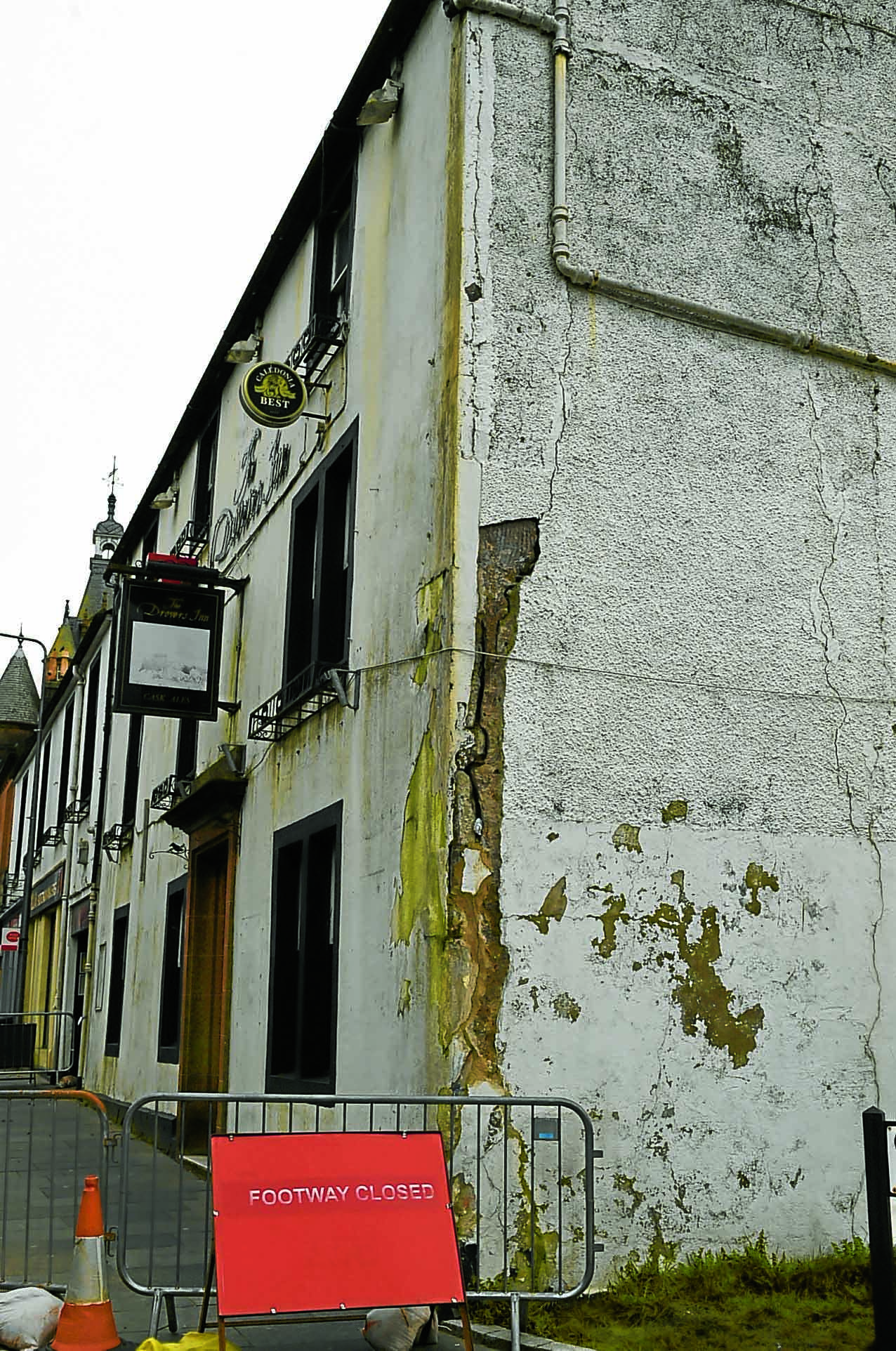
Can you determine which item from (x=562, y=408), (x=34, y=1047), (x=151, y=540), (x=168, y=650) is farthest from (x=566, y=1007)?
(x=34, y=1047)

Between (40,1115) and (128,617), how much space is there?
4.53 metres

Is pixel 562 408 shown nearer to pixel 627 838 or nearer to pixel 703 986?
pixel 627 838

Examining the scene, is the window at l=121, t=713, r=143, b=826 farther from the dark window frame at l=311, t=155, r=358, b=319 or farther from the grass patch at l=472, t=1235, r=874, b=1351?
the grass patch at l=472, t=1235, r=874, b=1351

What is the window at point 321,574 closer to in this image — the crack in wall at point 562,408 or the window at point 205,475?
the crack in wall at point 562,408

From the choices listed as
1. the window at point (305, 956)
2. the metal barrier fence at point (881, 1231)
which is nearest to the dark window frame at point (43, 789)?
the window at point (305, 956)

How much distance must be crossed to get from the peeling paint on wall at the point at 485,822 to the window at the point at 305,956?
2.02m

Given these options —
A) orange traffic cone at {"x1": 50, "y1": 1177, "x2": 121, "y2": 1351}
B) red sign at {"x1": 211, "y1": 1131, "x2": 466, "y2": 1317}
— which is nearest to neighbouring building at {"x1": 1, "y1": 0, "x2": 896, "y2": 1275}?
red sign at {"x1": 211, "y1": 1131, "x2": 466, "y2": 1317}

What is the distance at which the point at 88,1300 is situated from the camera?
21.1 feet

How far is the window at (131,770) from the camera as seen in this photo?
1922cm

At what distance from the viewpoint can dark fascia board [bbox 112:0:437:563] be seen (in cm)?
1015

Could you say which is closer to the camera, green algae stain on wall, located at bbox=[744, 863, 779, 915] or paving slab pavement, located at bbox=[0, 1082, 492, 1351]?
paving slab pavement, located at bbox=[0, 1082, 492, 1351]

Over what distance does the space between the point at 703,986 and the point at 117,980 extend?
43.0 feet

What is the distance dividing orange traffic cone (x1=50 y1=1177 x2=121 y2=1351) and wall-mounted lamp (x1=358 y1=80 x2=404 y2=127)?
7453 mm

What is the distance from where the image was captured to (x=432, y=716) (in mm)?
8078
